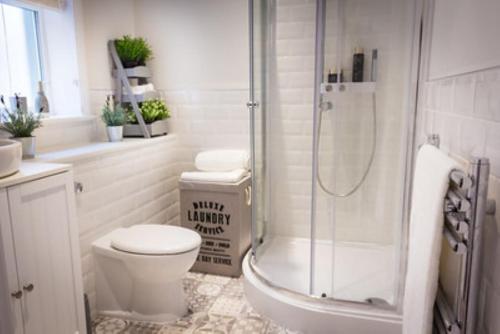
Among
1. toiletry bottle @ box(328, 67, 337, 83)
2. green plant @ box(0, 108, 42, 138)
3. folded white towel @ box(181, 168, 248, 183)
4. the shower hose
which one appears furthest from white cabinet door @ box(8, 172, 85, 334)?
toiletry bottle @ box(328, 67, 337, 83)

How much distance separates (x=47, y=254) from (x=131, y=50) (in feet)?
5.65

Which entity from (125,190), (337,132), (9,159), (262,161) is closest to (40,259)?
(9,159)

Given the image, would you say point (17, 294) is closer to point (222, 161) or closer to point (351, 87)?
point (222, 161)

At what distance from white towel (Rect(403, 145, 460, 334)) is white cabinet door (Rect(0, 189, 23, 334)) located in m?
1.37

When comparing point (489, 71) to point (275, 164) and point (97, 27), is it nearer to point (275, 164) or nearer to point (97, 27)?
point (275, 164)

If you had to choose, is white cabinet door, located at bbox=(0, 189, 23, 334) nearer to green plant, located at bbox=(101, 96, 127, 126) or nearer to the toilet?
the toilet

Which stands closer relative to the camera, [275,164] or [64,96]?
[64,96]

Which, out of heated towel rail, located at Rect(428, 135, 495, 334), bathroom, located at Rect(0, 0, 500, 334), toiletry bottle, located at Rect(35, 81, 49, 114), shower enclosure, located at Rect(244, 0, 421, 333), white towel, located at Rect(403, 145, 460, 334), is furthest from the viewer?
toiletry bottle, located at Rect(35, 81, 49, 114)

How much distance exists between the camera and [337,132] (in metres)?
2.26

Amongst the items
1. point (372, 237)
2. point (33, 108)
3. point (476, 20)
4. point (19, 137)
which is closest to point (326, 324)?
point (372, 237)

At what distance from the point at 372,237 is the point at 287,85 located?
1.22 meters

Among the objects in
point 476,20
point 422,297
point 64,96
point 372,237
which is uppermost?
point 476,20

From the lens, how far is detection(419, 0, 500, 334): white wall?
0.83 m

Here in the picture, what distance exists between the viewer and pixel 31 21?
2.41m
